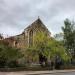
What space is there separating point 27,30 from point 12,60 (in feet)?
58.4

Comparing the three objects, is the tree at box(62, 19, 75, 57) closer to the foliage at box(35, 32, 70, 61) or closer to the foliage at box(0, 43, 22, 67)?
the foliage at box(35, 32, 70, 61)

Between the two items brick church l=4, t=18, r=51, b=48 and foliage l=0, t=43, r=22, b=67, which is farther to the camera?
brick church l=4, t=18, r=51, b=48

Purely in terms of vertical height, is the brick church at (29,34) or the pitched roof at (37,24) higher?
the pitched roof at (37,24)

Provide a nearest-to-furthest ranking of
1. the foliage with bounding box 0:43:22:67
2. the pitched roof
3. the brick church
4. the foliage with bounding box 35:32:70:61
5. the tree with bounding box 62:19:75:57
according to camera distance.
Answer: the foliage with bounding box 0:43:22:67 < the foliage with bounding box 35:32:70:61 < the brick church < the pitched roof < the tree with bounding box 62:19:75:57

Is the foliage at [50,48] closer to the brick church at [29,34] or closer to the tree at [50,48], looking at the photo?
the tree at [50,48]

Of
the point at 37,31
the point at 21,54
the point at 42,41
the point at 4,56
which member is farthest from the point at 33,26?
the point at 4,56

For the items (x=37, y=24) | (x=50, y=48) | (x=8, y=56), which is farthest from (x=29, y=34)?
(x=8, y=56)

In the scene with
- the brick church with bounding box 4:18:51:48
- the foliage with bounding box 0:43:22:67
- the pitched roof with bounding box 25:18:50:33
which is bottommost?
the foliage with bounding box 0:43:22:67

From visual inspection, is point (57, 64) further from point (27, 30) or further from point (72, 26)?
point (72, 26)

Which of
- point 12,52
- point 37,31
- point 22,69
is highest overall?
point 37,31

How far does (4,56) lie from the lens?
46.8 metres

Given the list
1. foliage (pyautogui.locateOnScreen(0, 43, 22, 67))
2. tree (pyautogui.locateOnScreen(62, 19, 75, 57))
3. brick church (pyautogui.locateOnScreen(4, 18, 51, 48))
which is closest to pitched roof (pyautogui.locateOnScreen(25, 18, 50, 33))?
brick church (pyautogui.locateOnScreen(4, 18, 51, 48))

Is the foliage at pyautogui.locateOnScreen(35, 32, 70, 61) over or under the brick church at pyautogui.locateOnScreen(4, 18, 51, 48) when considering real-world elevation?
under

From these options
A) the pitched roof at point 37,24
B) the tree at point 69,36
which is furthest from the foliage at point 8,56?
the tree at point 69,36
